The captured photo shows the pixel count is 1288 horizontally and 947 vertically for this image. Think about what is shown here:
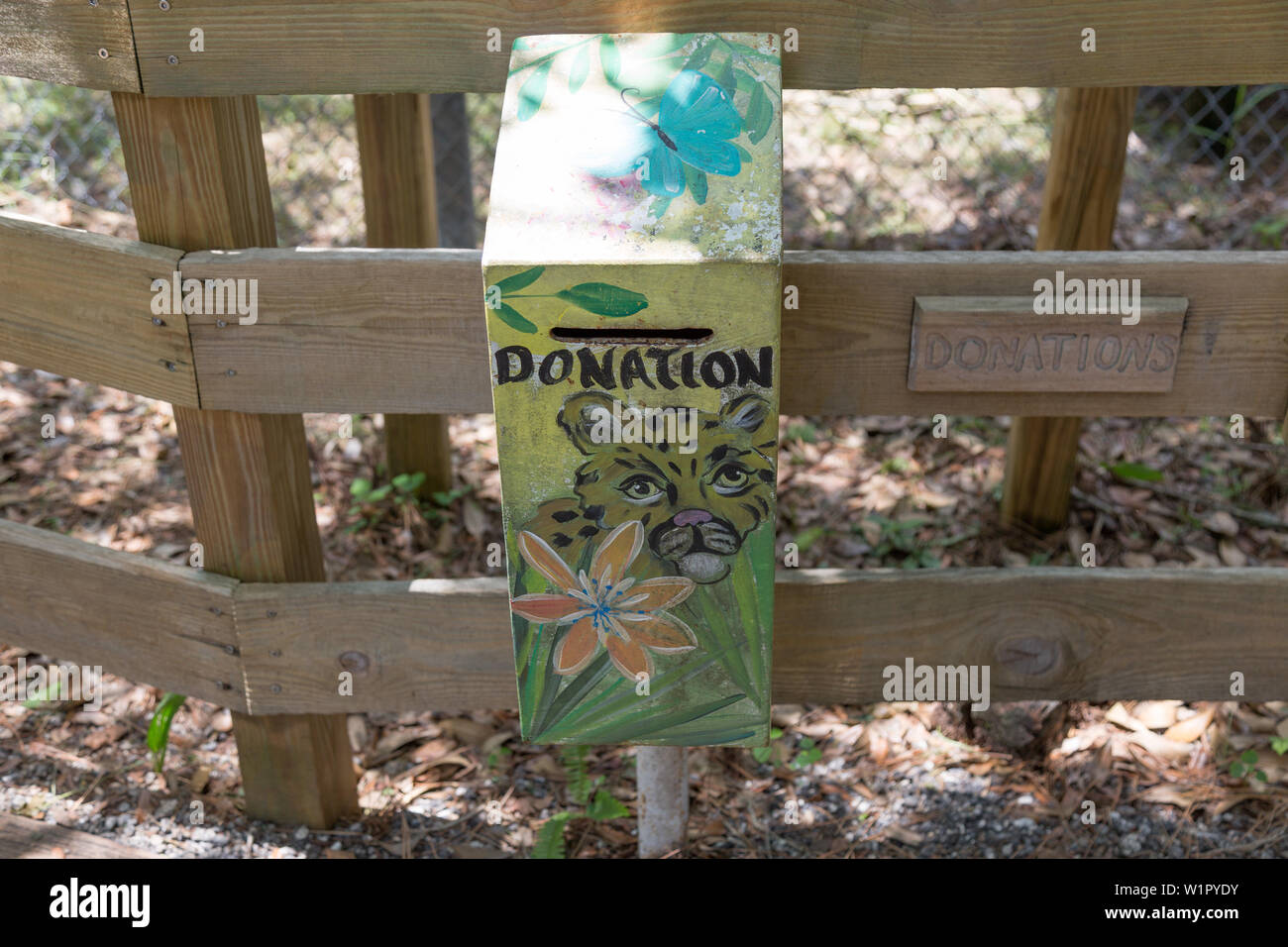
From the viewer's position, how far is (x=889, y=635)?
2281mm

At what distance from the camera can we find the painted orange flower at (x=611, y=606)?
1805 mm

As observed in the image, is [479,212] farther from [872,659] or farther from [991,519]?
[872,659]

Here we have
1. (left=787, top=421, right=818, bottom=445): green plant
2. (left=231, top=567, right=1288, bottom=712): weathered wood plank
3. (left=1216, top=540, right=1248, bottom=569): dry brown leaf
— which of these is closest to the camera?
(left=231, top=567, right=1288, bottom=712): weathered wood plank

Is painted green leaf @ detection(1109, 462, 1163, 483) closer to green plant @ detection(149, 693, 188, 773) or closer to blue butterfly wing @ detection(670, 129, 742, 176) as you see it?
blue butterfly wing @ detection(670, 129, 742, 176)

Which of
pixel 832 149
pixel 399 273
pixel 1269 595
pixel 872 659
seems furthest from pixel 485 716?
pixel 832 149

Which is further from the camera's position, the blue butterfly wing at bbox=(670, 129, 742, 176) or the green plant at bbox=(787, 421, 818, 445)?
the green plant at bbox=(787, 421, 818, 445)

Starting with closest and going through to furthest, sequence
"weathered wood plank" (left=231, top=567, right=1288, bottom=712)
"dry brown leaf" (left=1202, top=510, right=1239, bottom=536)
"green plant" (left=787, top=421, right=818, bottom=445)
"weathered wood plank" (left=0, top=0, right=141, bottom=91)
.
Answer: "weathered wood plank" (left=0, top=0, right=141, bottom=91) → "weathered wood plank" (left=231, top=567, right=1288, bottom=712) → "dry brown leaf" (left=1202, top=510, right=1239, bottom=536) → "green plant" (left=787, top=421, right=818, bottom=445)

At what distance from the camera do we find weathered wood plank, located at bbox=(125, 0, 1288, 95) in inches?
72.9

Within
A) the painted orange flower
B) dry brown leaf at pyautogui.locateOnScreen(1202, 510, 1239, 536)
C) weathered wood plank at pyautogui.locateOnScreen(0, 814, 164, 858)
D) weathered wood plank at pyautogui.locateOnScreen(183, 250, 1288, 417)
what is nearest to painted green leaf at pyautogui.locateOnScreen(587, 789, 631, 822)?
the painted orange flower

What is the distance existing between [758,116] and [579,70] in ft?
1.01

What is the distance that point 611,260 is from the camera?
1570 mm

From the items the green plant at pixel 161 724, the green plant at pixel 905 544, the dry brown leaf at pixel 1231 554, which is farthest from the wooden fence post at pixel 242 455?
the dry brown leaf at pixel 1231 554

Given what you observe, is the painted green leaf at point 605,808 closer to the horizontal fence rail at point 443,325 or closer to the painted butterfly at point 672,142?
the horizontal fence rail at point 443,325

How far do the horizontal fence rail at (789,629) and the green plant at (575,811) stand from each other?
1.21 ft
